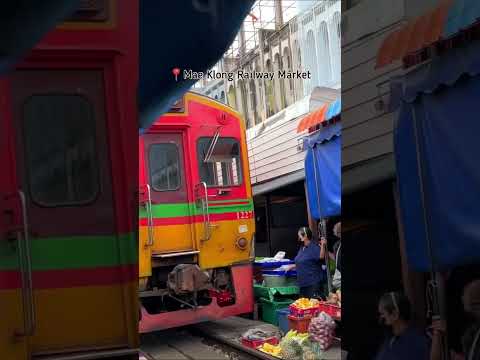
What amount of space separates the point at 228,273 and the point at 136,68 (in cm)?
530

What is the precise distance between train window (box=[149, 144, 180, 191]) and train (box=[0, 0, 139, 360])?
4.94m

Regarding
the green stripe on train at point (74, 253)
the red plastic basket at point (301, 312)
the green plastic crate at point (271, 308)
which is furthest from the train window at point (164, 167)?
the green stripe on train at point (74, 253)

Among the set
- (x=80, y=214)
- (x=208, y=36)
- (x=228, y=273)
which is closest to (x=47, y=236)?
(x=80, y=214)

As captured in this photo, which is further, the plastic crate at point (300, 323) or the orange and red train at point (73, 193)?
the plastic crate at point (300, 323)

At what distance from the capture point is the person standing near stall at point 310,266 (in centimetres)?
496

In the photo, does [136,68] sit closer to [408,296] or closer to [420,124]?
[420,124]

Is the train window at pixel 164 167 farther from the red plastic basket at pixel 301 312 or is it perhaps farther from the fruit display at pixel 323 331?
the fruit display at pixel 323 331

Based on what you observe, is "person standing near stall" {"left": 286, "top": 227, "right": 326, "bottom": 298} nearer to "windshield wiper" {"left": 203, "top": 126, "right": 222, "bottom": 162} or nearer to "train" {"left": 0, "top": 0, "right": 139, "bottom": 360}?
"windshield wiper" {"left": 203, "top": 126, "right": 222, "bottom": 162}

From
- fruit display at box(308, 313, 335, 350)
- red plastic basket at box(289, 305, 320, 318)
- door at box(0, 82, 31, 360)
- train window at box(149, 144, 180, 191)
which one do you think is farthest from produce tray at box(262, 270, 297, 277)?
door at box(0, 82, 31, 360)

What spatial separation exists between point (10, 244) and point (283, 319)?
432cm

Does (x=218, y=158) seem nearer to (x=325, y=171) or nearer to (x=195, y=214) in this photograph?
(x=195, y=214)

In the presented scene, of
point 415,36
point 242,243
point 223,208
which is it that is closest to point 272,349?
point 242,243

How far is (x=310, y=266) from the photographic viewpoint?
5.13 metres

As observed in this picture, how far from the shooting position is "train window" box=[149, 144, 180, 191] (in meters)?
7.05
